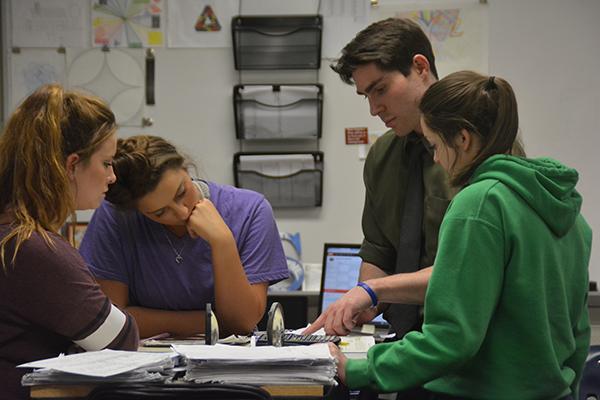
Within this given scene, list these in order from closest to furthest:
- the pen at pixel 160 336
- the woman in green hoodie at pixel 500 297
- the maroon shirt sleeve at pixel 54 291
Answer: the woman in green hoodie at pixel 500 297, the maroon shirt sleeve at pixel 54 291, the pen at pixel 160 336

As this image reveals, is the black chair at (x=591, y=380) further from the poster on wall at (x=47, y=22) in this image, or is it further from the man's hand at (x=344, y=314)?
the poster on wall at (x=47, y=22)

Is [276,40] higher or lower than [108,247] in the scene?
higher

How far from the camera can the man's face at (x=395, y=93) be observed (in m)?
1.94

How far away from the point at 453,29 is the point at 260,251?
2.07 metres

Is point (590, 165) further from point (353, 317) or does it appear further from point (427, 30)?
point (353, 317)

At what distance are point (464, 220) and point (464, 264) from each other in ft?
0.24

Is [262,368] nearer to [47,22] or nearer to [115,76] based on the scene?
[115,76]

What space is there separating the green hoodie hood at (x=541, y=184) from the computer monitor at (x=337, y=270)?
6.43 feet

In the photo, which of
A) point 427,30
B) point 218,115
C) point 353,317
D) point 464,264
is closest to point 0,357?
point 353,317

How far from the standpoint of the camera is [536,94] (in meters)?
3.60

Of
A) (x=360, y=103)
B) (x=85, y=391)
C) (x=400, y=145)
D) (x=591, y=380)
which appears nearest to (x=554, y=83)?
(x=360, y=103)

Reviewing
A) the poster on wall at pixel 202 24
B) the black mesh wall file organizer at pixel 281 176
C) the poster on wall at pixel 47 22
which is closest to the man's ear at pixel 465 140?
the black mesh wall file organizer at pixel 281 176

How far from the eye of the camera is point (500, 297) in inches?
50.6

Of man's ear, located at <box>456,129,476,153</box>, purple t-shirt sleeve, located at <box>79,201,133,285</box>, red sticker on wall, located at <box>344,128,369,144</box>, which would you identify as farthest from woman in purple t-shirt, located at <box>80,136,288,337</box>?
red sticker on wall, located at <box>344,128,369,144</box>
